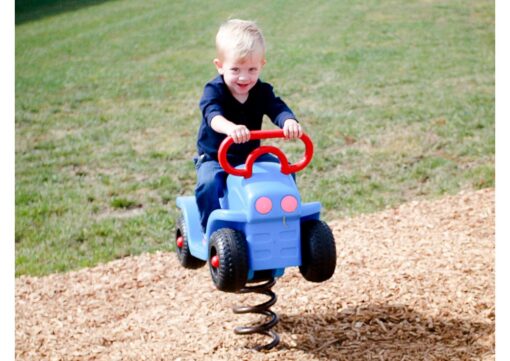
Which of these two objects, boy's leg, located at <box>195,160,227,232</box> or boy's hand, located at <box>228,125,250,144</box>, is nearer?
boy's hand, located at <box>228,125,250,144</box>

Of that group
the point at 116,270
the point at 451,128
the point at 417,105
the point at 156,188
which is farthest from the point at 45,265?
the point at 417,105

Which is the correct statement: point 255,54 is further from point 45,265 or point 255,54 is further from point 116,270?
point 45,265

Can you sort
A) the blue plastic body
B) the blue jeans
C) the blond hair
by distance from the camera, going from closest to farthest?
the blue plastic body < the blond hair < the blue jeans

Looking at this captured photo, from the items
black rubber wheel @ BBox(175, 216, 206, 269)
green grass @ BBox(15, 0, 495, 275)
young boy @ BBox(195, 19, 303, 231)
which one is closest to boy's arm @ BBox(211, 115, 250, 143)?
young boy @ BBox(195, 19, 303, 231)

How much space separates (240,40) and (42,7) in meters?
26.8

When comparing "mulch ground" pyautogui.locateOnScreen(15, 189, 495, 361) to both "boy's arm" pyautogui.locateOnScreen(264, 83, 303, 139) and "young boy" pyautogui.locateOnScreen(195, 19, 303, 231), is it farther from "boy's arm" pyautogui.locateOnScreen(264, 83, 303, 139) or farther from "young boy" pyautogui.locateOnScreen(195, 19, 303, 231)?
"boy's arm" pyautogui.locateOnScreen(264, 83, 303, 139)

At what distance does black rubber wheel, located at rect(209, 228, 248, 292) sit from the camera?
351cm

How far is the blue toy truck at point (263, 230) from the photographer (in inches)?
139

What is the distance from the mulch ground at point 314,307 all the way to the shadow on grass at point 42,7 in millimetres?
21683

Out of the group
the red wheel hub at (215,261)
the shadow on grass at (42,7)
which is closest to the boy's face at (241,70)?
the red wheel hub at (215,261)

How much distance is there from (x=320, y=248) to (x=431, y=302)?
69.7 inches

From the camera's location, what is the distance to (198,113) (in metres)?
12.4

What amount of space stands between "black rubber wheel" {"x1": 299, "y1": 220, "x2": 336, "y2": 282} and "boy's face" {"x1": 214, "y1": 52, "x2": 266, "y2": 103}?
2.74 ft

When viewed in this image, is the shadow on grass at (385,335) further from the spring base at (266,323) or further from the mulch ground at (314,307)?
the spring base at (266,323)
